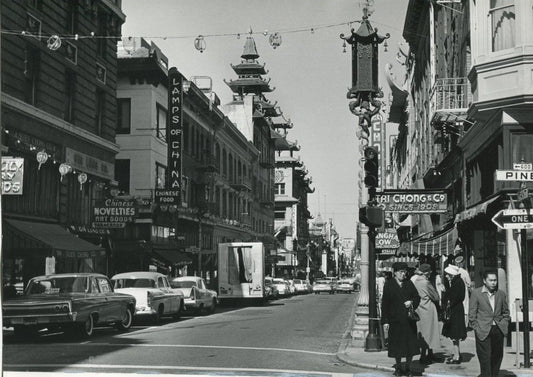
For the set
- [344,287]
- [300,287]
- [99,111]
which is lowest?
[344,287]

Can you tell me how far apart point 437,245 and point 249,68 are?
64.6 m

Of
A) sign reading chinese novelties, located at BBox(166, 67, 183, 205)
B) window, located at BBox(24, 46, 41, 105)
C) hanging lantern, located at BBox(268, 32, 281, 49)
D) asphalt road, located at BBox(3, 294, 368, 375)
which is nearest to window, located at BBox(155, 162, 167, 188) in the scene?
sign reading chinese novelties, located at BBox(166, 67, 183, 205)

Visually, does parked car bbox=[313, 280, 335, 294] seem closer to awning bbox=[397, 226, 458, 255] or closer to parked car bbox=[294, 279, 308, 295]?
parked car bbox=[294, 279, 308, 295]

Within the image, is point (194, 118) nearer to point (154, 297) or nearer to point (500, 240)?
point (154, 297)

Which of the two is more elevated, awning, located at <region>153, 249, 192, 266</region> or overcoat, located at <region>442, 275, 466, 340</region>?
awning, located at <region>153, 249, 192, 266</region>

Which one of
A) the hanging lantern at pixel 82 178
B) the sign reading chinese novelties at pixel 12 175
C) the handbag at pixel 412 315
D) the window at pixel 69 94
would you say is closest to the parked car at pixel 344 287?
the hanging lantern at pixel 82 178

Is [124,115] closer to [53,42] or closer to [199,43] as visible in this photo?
[53,42]

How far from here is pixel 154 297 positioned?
2362 centimetres

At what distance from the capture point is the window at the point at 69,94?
29.8 metres

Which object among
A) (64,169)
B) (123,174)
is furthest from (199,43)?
(123,174)

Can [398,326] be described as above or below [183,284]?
below

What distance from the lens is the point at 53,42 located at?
2644 cm

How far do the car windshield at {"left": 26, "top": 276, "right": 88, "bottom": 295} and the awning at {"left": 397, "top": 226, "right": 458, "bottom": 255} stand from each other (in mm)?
12483

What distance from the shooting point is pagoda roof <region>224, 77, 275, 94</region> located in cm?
8919
